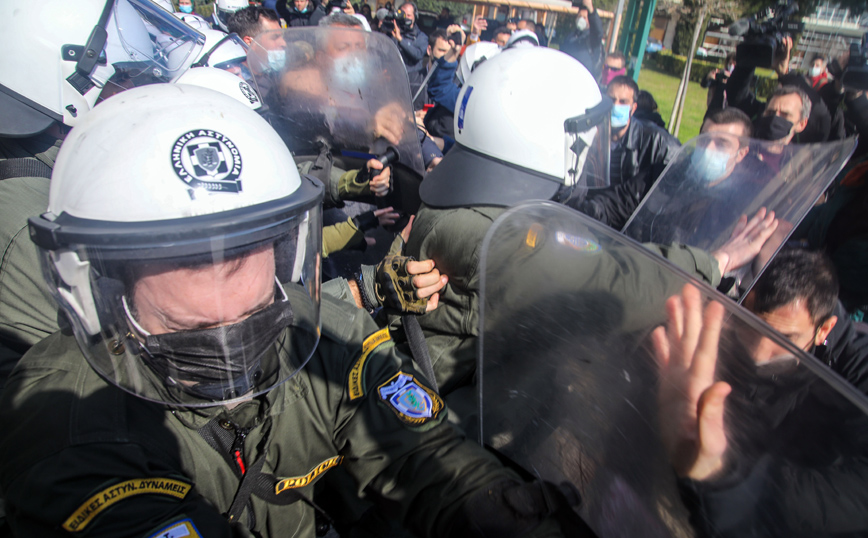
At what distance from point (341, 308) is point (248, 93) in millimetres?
2046

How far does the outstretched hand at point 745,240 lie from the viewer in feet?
5.84

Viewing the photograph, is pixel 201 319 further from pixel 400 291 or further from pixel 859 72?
pixel 859 72

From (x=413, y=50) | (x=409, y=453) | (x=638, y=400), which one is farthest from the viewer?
(x=413, y=50)

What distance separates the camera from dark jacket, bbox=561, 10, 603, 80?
6812mm

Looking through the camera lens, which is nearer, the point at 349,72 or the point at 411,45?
the point at 349,72

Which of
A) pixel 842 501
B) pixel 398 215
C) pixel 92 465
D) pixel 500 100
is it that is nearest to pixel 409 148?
pixel 398 215

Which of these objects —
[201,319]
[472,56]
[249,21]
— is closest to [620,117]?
[472,56]

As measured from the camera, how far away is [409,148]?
9.09ft

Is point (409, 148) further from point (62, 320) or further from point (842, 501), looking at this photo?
point (842, 501)

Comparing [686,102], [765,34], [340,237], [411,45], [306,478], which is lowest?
[686,102]

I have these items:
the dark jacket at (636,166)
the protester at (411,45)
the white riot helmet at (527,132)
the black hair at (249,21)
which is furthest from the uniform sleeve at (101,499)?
the protester at (411,45)

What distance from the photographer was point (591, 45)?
6945 mm

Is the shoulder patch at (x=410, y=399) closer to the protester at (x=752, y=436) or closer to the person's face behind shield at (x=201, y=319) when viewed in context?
the person's face behind shield at (x=201, y=319)

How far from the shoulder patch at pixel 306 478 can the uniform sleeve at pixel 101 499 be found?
1.01 feet
